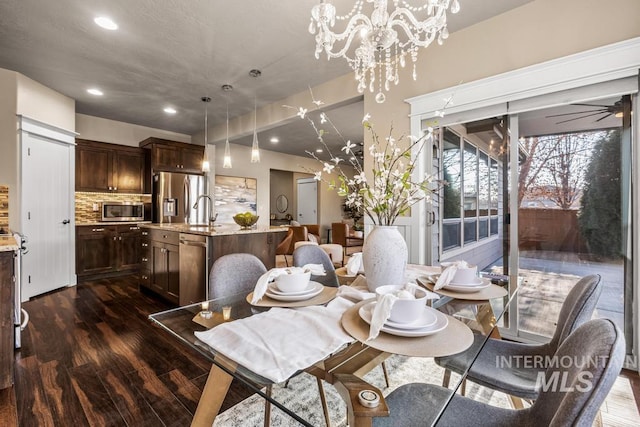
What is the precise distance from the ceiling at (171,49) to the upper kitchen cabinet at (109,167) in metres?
0.72

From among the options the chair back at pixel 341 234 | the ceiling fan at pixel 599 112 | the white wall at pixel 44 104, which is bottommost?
the chair back at pixel 341 234

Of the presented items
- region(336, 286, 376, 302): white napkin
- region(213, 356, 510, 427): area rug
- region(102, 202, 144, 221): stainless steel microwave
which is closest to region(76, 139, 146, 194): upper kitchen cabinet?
region(102, 202, 144, 221): stainless steel microwave

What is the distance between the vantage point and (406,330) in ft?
3.02

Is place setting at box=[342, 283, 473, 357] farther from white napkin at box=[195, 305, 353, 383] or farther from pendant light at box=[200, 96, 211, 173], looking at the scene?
pendant light at box=[200, 96, 211, 173]

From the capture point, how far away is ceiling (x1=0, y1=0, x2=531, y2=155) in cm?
249

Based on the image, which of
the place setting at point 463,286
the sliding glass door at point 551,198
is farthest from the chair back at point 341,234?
the place setting at point 463,286

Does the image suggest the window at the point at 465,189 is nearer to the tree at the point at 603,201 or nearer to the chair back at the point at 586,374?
the tree at the point at 603,201

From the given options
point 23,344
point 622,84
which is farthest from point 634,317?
point 23,344

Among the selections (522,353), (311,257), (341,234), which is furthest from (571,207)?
(341,234)

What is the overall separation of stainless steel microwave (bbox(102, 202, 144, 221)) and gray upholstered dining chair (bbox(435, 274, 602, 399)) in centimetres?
585

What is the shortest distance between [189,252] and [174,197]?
2603 millimetres

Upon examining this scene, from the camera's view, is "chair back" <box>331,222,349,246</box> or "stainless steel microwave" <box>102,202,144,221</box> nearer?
"stainless steel microwave" <box>102,202,144,221</box>

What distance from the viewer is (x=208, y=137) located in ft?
20.2

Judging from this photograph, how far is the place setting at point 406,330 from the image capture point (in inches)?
34.1
